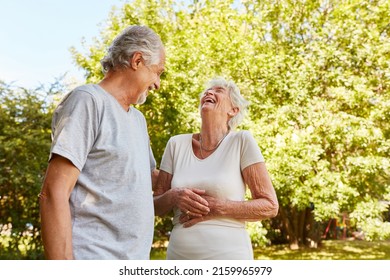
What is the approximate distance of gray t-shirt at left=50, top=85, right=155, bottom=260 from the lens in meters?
1.21

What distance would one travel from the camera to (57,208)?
115 centimetres

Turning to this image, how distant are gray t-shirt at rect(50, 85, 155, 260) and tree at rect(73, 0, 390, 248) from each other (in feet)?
18.6

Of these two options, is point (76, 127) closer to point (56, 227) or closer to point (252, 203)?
point (56, 227)

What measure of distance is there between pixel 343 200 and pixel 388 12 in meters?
3.24

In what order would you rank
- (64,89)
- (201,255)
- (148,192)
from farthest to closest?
(64,89) < (201,255) < (148,192)

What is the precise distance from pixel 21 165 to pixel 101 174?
18.0 feet

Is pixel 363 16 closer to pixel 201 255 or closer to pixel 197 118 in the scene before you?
pixel 197 118

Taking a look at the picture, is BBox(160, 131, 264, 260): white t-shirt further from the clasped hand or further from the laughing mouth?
the laughing mouth

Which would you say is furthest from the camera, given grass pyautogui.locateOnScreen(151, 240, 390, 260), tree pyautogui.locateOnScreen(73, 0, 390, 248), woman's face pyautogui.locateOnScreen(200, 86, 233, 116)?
Answer: grass pyautogui.locateOnScreen(151, 240, 390, 260)

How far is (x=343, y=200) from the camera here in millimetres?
7324

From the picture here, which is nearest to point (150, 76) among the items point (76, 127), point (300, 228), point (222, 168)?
point (76, 127)

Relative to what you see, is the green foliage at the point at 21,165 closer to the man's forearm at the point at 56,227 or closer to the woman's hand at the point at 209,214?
the woman's hand at the point at 209,214

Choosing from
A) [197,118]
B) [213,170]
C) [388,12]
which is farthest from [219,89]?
[388,12]

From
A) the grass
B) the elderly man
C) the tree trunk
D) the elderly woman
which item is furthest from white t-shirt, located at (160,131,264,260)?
the tree trunk
